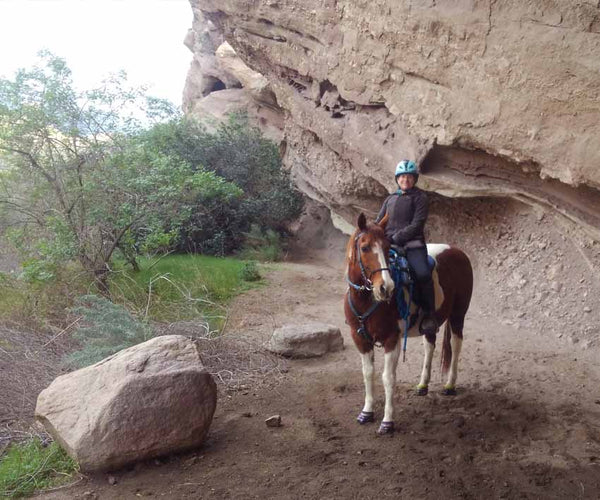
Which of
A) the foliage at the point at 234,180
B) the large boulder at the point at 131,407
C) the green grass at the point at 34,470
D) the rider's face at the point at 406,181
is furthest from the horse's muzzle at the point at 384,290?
the foliage at the point at 234,180

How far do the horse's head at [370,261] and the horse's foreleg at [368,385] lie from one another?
0.72 metres

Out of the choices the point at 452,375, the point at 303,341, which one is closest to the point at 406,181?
the point at 452,375

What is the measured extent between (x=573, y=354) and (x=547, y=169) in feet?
8.83

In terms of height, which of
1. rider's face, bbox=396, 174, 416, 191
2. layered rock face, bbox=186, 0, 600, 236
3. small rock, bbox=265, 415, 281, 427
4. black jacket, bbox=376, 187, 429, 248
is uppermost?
layered rock face, bbox=186, 0, 600, 236

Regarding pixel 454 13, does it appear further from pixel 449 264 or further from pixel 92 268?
pixel 92 268

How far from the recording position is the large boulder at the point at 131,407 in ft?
13.4

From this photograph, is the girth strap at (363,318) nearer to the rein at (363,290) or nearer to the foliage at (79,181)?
the rein at (363,290)

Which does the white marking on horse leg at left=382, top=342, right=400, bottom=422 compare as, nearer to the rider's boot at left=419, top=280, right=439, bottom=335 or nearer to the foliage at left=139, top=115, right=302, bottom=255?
the rider's boot at left=419, top=280, right=439, bottom=335

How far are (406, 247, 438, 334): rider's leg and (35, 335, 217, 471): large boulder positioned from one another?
2.25m

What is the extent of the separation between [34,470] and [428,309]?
3947mm

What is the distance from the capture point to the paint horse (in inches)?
176

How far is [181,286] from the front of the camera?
9.84 meters

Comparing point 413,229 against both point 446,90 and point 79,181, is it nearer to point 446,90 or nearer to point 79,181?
point 446,90

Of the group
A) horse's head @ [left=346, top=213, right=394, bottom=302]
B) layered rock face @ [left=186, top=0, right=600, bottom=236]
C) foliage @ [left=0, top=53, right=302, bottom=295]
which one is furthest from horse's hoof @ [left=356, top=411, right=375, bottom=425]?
foliage @ [left=0, top=53, right=302, bottom=295]
